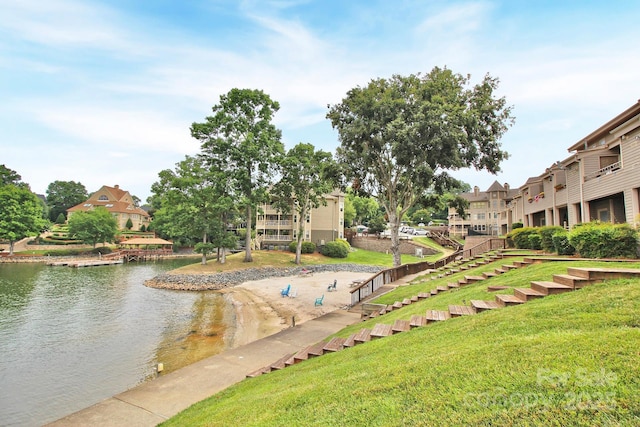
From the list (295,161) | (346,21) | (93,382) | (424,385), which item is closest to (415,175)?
(346,21)

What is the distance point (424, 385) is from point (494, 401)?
73cm

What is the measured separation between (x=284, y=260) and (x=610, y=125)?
30522 mm

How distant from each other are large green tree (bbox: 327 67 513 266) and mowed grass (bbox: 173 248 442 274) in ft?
64.3

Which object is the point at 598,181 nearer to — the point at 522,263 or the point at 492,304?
the point at 522,263

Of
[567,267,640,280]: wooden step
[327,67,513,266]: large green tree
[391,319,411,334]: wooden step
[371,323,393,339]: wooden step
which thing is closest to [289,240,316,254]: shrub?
[327,67,513,266]: large green tree

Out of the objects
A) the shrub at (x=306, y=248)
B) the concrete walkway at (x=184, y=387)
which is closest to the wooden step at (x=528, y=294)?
the concrete walkway at (x=184, y=387)

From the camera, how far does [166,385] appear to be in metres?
7.50

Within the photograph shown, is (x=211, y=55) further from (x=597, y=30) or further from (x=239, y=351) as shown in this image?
(x=597, y=30)

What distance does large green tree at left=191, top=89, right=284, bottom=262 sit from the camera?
31.0m

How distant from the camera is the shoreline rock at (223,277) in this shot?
2592 cm

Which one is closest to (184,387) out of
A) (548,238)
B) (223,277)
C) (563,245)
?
(563,245)

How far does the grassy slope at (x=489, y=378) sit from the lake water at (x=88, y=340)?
5411 millimetres

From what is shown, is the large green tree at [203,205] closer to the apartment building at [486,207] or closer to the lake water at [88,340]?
the lake water at [88,340]

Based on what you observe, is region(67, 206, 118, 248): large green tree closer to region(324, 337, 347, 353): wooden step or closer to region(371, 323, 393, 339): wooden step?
region(324, 337, 347, 353): wooden step
